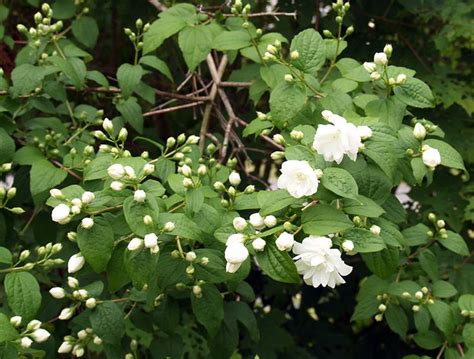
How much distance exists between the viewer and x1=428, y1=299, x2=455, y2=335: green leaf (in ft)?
6.66

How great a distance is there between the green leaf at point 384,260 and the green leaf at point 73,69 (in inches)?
40.4

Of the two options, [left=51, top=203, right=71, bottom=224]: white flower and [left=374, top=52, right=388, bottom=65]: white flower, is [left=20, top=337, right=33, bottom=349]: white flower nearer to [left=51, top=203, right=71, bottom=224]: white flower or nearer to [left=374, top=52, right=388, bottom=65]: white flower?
[left=51, top=203, right=71, bottom=224]: white flower

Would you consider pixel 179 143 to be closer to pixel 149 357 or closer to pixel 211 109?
pixel 211 109

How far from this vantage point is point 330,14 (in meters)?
2.82

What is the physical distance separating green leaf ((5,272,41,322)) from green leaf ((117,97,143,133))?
0.74 metres

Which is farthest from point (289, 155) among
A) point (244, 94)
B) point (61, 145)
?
point (244, 94)

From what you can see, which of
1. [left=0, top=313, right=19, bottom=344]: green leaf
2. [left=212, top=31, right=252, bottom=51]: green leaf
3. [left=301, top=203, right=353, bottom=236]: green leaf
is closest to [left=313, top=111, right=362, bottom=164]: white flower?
[left=301, top=203, right=353, bottom=236]: green leaf

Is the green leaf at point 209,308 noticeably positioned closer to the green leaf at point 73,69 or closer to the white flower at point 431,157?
the white flower at point 431,157

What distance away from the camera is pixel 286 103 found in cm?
177

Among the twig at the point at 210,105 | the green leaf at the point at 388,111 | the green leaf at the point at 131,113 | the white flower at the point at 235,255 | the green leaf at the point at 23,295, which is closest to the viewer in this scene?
the white flower at the point at 235,255

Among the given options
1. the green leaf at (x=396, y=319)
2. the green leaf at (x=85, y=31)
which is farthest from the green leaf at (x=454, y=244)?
the green leaf at (x=85, y=31)

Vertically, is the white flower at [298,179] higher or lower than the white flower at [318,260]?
higher

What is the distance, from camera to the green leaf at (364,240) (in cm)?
153

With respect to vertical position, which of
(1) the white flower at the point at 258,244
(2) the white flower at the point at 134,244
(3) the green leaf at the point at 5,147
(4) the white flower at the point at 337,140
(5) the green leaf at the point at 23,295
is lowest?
(5) the green leaf at the point at 23,295
